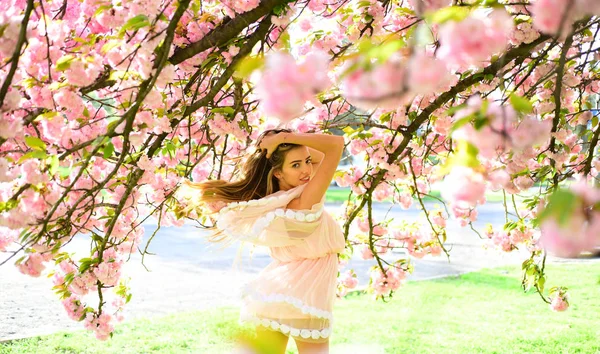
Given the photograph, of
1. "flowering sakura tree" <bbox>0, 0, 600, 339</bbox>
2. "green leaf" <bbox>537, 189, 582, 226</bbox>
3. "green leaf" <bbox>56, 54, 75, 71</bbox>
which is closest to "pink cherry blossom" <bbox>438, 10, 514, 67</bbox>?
"flowering sakura tree" <bbox>0, 0, 600, 339</bbox>

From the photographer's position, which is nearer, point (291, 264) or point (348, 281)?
point (291, 264)

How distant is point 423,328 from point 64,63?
15.1 ft

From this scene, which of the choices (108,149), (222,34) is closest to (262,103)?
(108,149)

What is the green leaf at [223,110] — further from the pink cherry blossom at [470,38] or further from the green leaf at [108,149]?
the pink cherry blossom at [470,38]

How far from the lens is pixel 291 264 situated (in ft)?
10.3

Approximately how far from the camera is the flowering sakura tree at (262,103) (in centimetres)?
111

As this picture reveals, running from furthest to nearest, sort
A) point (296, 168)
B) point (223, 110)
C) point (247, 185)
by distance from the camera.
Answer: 1. point (247, 185)
2. point (296, 168)
3. point (223, 110)

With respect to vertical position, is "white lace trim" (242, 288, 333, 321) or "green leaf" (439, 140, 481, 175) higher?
"green leaf" (439, 140, 481, 175)

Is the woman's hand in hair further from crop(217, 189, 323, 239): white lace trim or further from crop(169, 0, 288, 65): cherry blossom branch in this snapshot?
crop(169, 0, 288, 65): cherry blossom branch

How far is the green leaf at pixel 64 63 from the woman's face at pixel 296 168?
51.0 inches

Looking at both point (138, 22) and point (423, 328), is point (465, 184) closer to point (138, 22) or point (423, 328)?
point (138, 22)

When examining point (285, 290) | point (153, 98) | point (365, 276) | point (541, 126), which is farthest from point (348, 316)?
point (541, 126)

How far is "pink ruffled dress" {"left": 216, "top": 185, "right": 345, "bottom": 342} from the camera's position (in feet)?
9.78

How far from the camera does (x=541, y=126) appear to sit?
1414 mm
